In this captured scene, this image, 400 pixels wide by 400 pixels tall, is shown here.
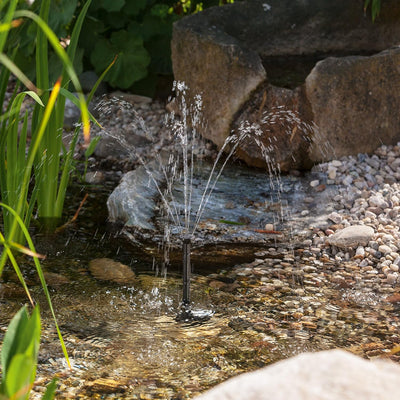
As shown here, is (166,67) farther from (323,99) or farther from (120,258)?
(120,258)

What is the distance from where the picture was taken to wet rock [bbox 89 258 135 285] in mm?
2547

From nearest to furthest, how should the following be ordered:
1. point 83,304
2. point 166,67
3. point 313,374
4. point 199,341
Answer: point 313,374, point 199,341, point 83,304, point 166,67

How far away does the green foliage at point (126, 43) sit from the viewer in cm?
468

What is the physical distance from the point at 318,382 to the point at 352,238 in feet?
6.57

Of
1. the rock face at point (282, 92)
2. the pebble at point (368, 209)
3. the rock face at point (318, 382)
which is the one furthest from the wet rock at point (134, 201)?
the rock face at point (318, 382)

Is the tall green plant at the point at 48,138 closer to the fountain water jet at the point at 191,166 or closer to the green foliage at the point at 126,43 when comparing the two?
the fountain water jet at the point at 191,166

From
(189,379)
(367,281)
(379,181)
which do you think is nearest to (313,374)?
(189,379)

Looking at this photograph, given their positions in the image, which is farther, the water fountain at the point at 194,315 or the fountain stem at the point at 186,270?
the fountain stem at the point at 186,270

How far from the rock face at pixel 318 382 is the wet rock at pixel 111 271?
5.42 feet

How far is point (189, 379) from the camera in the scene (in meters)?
1.85

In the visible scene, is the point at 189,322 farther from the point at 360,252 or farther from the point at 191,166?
the point at 191,166

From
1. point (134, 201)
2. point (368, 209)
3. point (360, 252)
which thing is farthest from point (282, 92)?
point (360, 252)

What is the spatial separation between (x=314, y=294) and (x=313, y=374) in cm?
158

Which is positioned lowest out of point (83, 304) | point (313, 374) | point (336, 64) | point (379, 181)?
point (83, 304)
